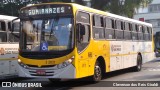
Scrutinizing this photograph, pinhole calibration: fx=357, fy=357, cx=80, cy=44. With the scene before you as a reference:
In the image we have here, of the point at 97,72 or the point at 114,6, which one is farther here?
the point at 114,6

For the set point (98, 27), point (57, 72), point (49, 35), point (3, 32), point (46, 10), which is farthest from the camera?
point (3, 32)

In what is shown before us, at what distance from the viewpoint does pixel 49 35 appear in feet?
39.6

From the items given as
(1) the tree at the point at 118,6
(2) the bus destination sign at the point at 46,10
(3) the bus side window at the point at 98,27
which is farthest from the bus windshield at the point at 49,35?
(1) the tree at the point at 118,6

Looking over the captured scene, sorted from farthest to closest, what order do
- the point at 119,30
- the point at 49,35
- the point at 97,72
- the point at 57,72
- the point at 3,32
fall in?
the point at 119,30
the point at 3,32
the point at 97,72
the point at 49,35
the point at 57,72

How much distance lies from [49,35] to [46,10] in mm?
1025

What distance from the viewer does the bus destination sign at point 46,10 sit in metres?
12.3

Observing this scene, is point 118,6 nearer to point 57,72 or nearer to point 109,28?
point 109,28

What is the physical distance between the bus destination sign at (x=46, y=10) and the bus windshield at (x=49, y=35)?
267 mm

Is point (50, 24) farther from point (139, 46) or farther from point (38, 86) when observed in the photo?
point (139, 46)

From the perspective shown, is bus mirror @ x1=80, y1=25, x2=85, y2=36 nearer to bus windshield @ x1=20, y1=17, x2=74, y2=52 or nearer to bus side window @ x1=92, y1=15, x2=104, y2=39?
bus windshield @ x1=20, y1=17, x2=74, y2=52

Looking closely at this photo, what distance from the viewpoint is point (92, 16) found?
13.8 meters

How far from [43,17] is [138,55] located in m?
9.30

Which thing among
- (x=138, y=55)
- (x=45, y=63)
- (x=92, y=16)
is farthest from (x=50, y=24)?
(x=138, y=55)

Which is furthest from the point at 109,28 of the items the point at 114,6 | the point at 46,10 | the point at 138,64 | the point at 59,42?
the point at 114,6
